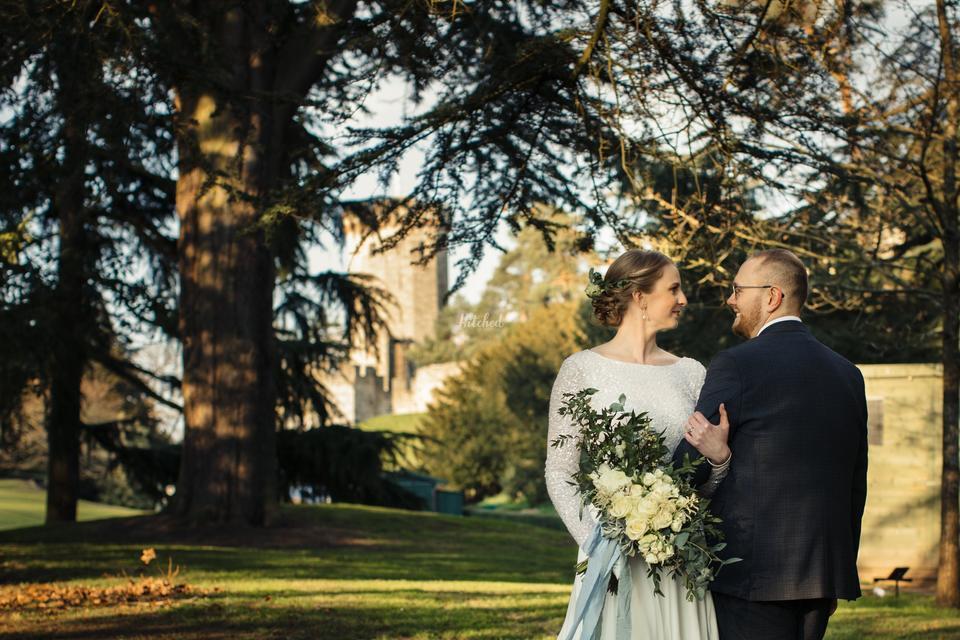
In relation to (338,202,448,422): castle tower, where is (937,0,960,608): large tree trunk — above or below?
below

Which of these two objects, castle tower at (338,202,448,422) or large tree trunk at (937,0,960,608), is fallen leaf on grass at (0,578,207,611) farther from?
castle tower at (338,202,448,422)

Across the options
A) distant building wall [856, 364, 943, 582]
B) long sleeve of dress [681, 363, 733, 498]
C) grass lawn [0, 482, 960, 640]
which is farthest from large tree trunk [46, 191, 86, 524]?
long sleeve of dress [681, 363, 733, 498]

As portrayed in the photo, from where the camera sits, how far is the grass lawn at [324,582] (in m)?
7.94

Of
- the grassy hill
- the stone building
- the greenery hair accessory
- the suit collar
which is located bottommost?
the grassy hill

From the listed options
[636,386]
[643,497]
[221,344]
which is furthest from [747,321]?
[221,344]

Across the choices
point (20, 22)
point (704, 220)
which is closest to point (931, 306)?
point (704, 220)

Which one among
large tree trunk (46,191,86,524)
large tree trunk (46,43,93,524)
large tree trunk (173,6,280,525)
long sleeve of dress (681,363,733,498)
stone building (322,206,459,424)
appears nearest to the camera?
long sleeve of dress (681,363,733,498)

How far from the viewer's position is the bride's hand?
3387 millimetres

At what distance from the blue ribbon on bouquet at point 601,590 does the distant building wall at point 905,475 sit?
33.6ft

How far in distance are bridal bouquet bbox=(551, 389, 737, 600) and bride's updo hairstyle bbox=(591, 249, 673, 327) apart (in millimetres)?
377

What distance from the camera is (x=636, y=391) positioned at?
3.81m

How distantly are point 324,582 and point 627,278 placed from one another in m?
7.58

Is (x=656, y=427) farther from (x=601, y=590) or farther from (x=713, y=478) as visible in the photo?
(x=601, y=590)

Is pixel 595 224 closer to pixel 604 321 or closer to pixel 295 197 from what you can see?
pixel 295 197
